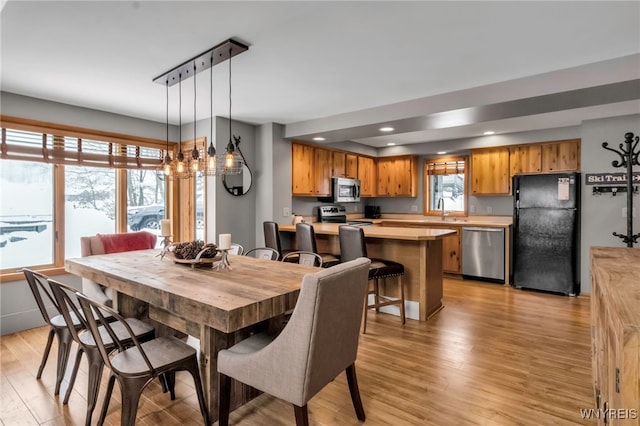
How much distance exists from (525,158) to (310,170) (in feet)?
11.0

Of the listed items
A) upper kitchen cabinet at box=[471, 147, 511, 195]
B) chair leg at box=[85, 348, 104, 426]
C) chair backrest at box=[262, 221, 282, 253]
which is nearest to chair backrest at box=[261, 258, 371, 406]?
chair leg at box=[85, 348, 104, 426]

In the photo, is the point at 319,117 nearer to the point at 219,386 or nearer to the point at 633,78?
the point at 633,78

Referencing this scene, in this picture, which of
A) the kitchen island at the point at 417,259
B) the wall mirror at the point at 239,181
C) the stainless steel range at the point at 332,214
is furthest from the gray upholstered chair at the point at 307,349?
the stainless steel range at the point at 332,214

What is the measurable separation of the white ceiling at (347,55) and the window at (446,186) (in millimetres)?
2451

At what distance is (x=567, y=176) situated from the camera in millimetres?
4461

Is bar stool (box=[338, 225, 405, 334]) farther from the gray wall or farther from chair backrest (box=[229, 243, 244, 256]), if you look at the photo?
the gray wall

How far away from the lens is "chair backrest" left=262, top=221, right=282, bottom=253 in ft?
13.5

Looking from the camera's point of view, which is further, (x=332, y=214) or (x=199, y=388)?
(x=332, y=214)

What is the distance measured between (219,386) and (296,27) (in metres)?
2.17

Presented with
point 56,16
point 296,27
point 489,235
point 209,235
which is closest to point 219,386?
point 296,27

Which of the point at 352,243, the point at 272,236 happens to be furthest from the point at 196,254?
the point at 272,236

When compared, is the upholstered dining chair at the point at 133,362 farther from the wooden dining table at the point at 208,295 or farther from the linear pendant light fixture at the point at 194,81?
the linear pendant light fixture at the point at 194,81

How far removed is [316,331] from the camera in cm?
154

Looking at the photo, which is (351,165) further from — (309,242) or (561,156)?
(561,156)
